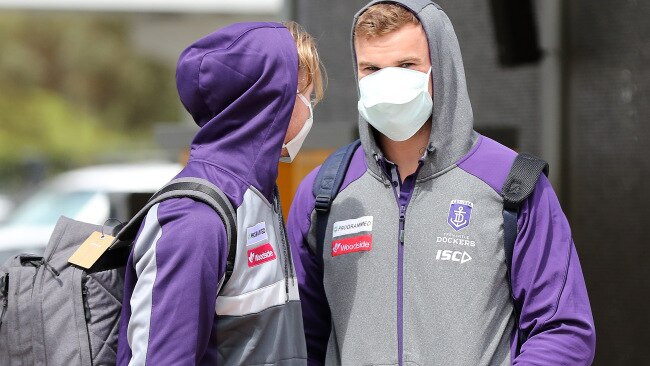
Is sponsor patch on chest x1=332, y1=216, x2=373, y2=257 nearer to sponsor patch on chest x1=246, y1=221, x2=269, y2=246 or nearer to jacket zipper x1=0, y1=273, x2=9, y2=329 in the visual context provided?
sponsor patch on chest x1=246, y1=221, x2=269, y2=246

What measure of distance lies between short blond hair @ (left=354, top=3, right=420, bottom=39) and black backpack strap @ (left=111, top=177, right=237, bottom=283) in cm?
64

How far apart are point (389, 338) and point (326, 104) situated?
3267mm

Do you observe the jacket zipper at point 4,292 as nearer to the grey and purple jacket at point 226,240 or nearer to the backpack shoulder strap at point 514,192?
the grey and purple jacket at point 226,240

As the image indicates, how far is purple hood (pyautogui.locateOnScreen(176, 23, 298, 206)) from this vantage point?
2.15 meters

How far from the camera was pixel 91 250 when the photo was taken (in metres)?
2.18

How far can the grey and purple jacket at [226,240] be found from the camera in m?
1.94

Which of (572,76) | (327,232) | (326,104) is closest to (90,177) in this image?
(326,104)

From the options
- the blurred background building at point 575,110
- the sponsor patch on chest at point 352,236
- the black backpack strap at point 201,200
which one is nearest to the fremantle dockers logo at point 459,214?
the sponsor patch on chest at point 352,236

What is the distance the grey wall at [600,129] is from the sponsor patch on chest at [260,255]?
2.43 metres

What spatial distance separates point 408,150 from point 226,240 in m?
0.71

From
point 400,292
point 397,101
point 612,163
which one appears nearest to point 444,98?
point 397,101

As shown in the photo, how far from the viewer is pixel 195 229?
1.96m

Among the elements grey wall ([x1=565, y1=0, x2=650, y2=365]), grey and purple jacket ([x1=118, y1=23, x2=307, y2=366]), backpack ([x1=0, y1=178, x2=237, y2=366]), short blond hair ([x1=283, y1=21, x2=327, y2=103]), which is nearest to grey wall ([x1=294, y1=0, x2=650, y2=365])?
grey wall ([x1=565, y1=0, x2=650, y2=365])

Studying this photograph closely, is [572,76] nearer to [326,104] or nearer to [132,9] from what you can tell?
[326,104]
